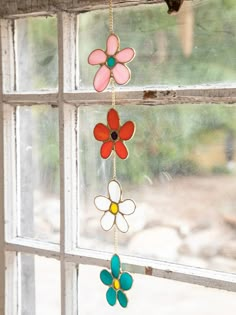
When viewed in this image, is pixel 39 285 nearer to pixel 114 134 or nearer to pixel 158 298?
pixel 158 298

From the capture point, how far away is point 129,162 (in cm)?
117

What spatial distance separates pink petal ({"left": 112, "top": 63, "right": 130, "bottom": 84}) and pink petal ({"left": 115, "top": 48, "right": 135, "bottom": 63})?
1cm

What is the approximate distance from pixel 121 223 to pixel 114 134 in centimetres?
16

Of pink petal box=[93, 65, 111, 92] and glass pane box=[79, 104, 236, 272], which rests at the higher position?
pink petal box=[93, 65, 111, 92]

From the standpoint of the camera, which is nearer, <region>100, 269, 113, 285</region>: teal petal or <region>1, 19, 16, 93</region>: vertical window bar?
<region>100, 269, 113, 285</region>: teal petal

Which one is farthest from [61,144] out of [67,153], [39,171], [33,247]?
[33,247]

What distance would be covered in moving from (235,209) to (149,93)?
26 cm

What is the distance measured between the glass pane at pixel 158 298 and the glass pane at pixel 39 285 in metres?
0.08

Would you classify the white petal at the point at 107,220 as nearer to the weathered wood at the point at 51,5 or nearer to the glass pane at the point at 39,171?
the glass pane at the point at 39,171

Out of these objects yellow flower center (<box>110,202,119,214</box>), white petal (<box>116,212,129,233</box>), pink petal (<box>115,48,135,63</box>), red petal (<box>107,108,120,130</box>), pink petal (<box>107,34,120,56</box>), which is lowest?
white petal (<box>116,212,129,233</box>)

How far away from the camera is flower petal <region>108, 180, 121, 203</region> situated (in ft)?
3.52

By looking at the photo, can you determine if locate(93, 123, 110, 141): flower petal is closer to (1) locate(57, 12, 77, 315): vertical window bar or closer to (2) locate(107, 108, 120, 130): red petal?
(2) locate(107, 108, 120, 130): red petal

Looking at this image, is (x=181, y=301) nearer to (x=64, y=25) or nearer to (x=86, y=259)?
(x=86, y=259)

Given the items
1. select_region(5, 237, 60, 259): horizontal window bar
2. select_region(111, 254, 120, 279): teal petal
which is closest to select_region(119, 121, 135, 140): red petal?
select_region(111, 254, 120, 279): teal petal
